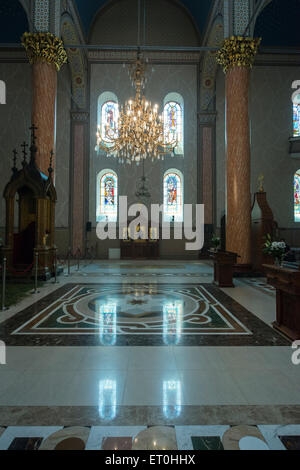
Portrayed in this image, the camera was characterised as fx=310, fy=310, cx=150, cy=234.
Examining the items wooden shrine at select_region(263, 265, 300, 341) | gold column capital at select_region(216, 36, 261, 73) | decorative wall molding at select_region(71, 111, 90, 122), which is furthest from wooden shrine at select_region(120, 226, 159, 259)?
wooden shrine at select_region(263, 265, 300, 341)

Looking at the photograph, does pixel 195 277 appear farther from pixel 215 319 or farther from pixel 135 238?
pixel 135 238

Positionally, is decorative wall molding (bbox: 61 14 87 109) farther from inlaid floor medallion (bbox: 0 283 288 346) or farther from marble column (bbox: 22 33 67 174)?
inlaid floor medallion (bbox: 0 283 288 346)

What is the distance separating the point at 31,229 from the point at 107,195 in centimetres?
766

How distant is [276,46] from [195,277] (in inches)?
531

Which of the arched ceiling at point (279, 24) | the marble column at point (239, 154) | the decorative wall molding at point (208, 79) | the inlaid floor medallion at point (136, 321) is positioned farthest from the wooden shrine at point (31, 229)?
the arched ceiling at point (279, 24)

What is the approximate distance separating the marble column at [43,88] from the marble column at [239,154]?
5.25 metres

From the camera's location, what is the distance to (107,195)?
16.4 metres

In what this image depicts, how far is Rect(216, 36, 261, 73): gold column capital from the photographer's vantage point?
9.10 m

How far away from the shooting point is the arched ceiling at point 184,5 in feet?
45.4

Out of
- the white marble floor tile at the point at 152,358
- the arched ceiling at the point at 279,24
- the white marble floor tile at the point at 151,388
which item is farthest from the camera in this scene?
the arched ceiling at the point at 279,24

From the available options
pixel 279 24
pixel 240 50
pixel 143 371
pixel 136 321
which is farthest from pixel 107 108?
pixel 143 371

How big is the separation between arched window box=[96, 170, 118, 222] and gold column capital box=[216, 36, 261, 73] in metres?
8.61

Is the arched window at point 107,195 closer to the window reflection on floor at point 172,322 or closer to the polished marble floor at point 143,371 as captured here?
Result: the polished marble floor at point 143,371
